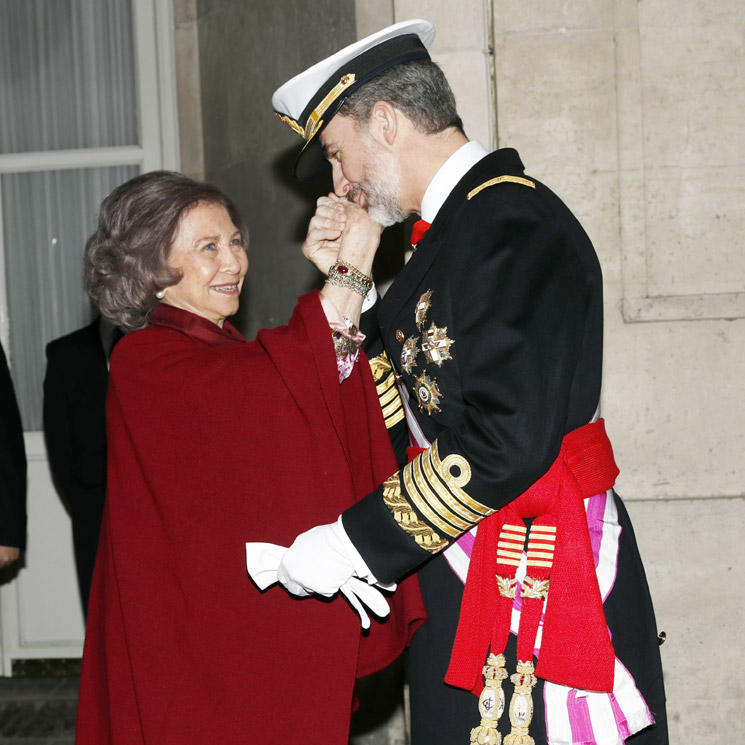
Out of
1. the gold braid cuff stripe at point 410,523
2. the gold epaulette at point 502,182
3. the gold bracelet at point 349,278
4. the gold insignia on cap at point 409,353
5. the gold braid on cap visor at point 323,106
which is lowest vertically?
the gold braid cuff stripe at point 410,523

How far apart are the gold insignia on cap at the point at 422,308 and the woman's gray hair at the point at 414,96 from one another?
1.15ft

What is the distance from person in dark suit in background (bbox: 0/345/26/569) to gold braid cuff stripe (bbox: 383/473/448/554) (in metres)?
1.99

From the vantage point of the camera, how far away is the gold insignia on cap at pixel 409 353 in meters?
1.58

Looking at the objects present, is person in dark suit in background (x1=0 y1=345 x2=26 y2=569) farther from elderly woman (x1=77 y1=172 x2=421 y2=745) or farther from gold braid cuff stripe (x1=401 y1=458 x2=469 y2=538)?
gold braid cuff stripe (x1=401 y1=458 x2=469 y2=538)

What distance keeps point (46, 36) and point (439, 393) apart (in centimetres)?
370

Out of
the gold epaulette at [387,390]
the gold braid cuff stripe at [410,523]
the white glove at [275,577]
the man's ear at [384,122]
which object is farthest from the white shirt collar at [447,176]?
the white glove at [275,577]

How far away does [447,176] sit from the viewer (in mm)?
1689

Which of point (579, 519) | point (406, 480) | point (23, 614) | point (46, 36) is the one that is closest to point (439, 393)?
point (406, 480)

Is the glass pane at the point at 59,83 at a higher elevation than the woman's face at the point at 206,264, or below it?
higher

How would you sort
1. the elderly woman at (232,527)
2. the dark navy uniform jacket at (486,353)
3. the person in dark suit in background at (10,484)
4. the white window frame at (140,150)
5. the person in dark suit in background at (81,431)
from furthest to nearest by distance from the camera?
1. the white window frame at (140,150)
2. the person in dark suit in background at (81,431)
3. the person in dark suit in background at (10,484)
4. the elderly woman at (232,527)
5. the dark navy uniform jacket at (486,353)

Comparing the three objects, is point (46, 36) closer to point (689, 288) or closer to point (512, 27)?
point (512, 27)

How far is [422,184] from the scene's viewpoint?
1724mm

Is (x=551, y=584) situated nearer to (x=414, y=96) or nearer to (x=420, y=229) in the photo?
(x=420, y=229)

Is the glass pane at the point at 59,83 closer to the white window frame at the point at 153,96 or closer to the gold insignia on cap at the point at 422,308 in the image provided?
the white window frame at the point at 153,96
